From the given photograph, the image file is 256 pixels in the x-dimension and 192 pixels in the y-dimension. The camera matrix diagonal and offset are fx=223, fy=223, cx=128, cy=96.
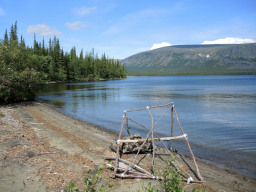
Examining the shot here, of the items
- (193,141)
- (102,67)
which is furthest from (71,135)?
(102,67)

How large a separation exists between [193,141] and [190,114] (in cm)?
1230

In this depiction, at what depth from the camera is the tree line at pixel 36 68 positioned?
96.0 feet

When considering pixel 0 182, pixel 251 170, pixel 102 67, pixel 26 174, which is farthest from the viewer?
pixel 102 67

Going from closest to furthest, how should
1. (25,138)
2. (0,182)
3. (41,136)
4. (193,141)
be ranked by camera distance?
(0,182) < (25,138) < (41,136) < (193,141)

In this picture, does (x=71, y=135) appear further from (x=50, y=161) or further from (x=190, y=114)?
(x=190, y=114)

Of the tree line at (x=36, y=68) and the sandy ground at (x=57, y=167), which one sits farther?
the tree line at (x=36, y=68)

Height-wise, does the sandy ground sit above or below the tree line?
below

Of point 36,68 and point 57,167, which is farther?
point 36,68

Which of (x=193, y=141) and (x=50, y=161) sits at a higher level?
(x=50, y=161)

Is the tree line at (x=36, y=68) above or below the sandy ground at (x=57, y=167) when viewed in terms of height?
above

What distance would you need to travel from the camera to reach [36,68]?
5309cm

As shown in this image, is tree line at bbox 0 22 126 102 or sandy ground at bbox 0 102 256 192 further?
tree line at bbox 0 22 126 102

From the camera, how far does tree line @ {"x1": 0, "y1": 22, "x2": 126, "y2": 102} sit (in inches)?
1152

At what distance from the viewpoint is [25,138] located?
1207 centimetres
